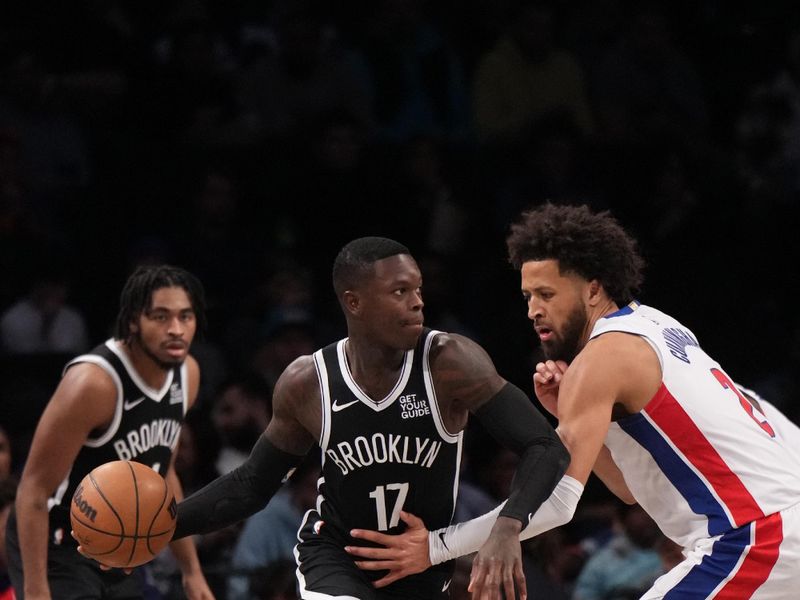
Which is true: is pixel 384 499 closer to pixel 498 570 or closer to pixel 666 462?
pixel 498 570

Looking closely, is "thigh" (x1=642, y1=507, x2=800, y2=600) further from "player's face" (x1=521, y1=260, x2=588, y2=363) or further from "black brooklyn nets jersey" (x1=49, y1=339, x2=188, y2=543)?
"black brooklyn nets jersey" (x1=49, y1=339, x2=188, y2=543)

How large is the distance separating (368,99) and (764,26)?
328 cm

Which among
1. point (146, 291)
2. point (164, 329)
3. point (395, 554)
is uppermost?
point (146, 291)

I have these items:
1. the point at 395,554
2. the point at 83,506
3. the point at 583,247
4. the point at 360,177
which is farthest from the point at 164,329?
the point at 360,177

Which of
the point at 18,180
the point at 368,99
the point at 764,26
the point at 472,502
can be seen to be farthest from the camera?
the point at 764,26

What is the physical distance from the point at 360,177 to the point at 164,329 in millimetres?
3777

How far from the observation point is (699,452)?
4250 mm

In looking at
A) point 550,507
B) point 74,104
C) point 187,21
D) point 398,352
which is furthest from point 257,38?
point 550,507

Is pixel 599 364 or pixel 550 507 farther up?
pixel 599 364

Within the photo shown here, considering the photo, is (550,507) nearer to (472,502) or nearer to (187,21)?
(472,502)

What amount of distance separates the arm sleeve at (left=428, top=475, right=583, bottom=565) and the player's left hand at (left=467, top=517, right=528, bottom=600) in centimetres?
12

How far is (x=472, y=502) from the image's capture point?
7562mm

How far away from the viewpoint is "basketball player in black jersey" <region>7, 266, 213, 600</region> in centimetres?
516

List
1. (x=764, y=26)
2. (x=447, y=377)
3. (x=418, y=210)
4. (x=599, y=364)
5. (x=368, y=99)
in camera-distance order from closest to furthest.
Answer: (x=599, y=364) < (x=447, y=377) < (x=418, y=210) < (x=368, y=99) < (x=764, y=26)
